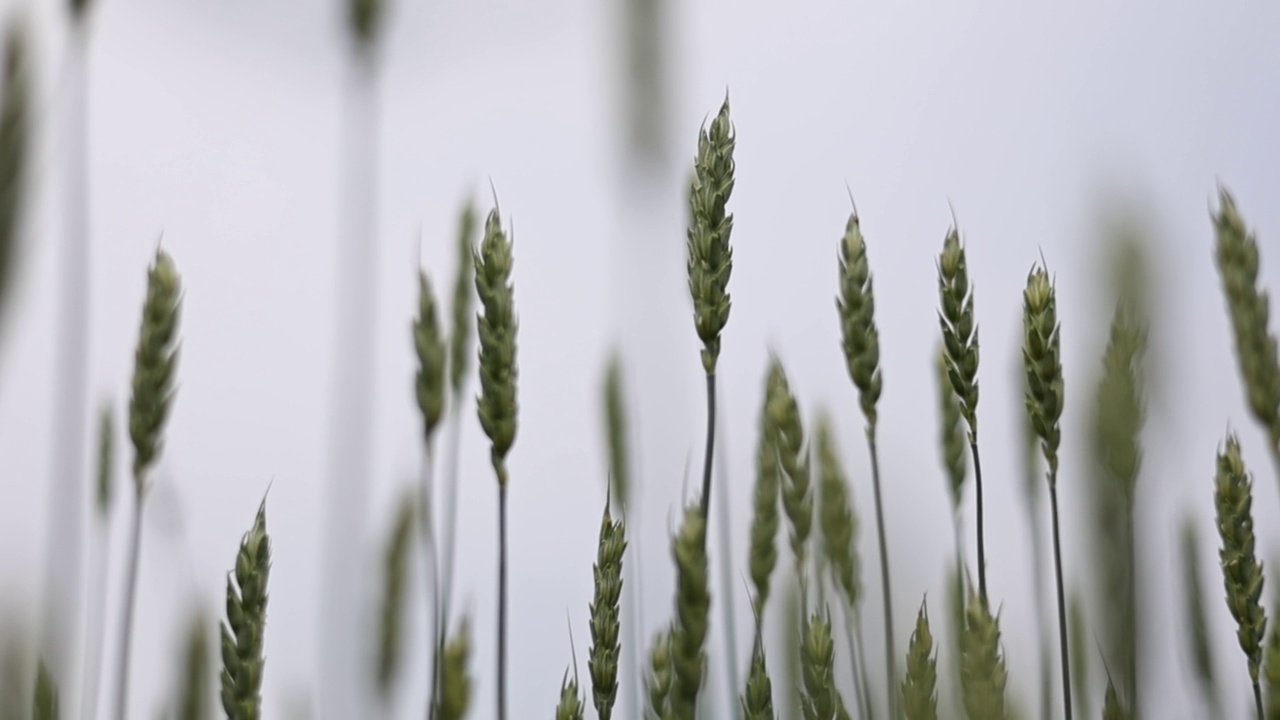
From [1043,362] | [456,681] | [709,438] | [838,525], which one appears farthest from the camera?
[838,525]

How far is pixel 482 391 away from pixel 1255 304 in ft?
2.19

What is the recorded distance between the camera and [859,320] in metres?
0.77

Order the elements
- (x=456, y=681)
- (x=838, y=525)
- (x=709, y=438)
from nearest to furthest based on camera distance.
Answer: (x=456, y=681) < (x=709, y=438) < (x=838, y=525)

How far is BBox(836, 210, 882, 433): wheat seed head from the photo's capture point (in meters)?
0.76

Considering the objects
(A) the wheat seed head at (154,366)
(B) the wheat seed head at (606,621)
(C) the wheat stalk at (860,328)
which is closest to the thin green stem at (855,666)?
(C) the wheat stalk at (860,328)

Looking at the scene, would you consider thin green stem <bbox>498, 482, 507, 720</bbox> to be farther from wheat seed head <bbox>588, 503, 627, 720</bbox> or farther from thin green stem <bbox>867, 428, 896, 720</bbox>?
thin green stem <bbox>867, 428, 896, 720</bbox>

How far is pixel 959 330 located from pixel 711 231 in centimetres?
19

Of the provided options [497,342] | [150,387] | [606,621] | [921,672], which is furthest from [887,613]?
[150,387]

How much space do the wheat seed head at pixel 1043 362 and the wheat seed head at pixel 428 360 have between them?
39cm

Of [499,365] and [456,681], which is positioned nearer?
[456,681]

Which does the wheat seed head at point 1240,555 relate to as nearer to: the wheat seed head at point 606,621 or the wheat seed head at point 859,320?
the wheat seed head at point 859,320

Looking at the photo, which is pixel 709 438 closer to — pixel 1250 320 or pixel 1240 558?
pixel 1240 558

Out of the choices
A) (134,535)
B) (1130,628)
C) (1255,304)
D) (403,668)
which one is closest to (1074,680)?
(1130,628)

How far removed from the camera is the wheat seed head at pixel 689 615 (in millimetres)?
511
